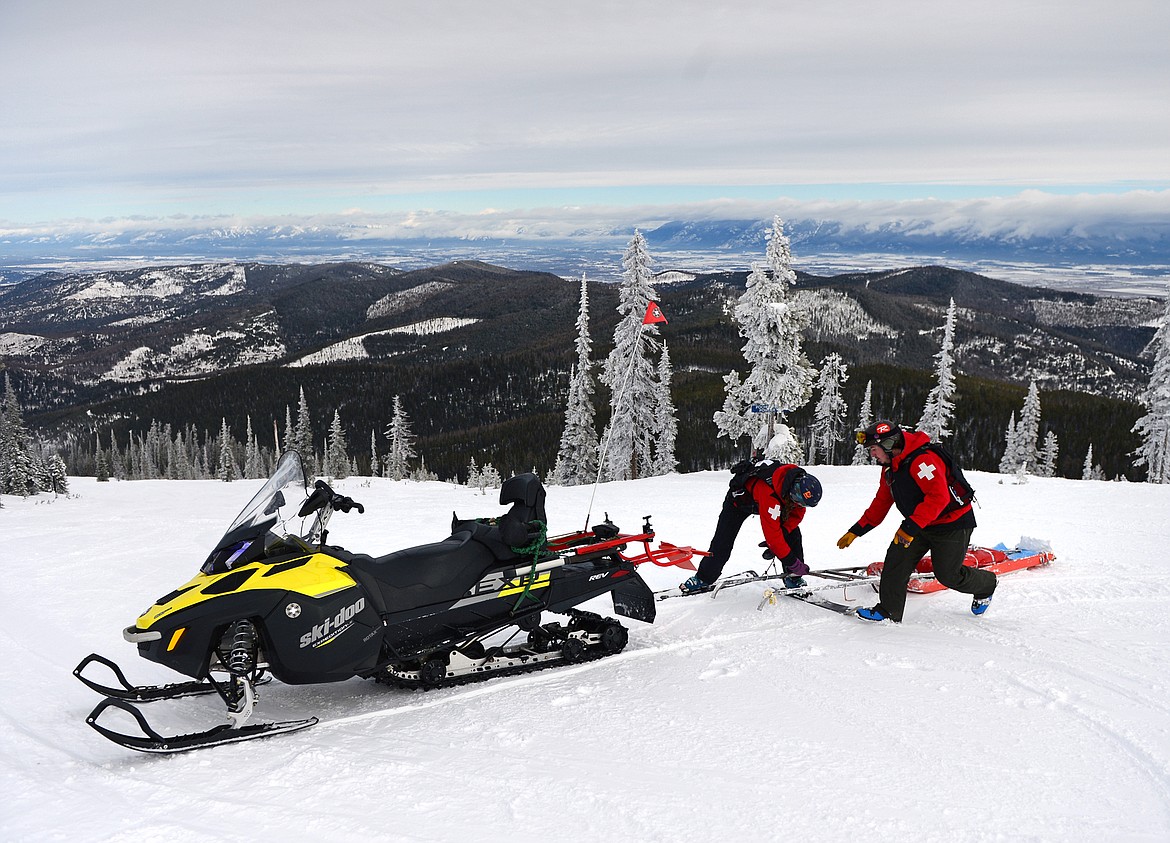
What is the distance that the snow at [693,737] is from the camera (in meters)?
3.30

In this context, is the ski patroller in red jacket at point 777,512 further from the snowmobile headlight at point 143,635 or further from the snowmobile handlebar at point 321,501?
the snowmobile headlight at point 143,635

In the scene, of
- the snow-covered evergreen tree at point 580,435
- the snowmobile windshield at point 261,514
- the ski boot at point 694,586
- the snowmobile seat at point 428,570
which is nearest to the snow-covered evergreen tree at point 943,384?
the snow-covered evergreen tree at point 580,435

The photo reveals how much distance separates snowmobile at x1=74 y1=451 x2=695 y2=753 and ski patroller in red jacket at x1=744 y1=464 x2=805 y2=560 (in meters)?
1.62

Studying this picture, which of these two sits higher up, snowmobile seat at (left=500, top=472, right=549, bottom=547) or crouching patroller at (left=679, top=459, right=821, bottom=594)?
snowmobile seat at (left=500, top=472, right=549, bottom=547)

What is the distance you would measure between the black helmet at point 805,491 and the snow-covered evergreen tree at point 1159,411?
35629mm

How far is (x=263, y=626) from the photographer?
430cm

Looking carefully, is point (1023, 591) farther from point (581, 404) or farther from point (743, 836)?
point (581, 404)

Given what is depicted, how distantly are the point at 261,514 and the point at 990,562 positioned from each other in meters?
7.27

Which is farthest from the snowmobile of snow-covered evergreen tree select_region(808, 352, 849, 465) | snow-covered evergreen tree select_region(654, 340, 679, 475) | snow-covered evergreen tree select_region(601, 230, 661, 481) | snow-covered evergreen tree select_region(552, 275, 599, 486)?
snow-covered evergreen tree select_region(808, 352, 849, 465)

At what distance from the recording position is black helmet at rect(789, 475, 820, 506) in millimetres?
6582

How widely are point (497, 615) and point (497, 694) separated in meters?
0.59

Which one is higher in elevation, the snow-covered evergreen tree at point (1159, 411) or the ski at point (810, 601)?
the ski at point (810, 601)

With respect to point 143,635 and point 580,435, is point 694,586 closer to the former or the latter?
point 143,635

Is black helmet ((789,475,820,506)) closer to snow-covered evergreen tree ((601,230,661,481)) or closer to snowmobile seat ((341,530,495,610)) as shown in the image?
Result: snowmobile seat ((341,530,495,610))
